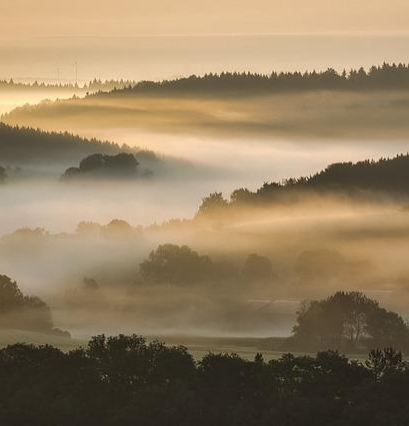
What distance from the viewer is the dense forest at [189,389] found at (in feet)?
345

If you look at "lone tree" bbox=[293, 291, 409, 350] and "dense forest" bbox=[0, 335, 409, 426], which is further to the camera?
"lone tree" bbox=[293, 291, 409, 350]

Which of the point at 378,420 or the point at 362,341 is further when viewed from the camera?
the point at 362,341

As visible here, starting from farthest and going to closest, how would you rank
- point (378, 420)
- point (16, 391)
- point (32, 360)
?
point (32, 360) < point (16, 391) < point (378, 420)

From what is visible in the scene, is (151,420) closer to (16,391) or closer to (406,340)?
(16,391)

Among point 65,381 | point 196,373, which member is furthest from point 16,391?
point 196,373

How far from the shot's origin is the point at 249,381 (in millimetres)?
112312

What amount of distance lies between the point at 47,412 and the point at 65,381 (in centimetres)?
693

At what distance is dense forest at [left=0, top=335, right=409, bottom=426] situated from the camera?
345ft

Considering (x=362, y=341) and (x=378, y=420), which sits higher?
(x=362, y=341)

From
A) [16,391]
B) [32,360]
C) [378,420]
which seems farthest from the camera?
[32,360]

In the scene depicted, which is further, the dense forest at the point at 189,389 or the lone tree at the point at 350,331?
the lone tree at the point at 350,331

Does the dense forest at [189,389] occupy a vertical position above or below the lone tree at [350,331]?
below

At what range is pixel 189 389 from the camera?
11119cm

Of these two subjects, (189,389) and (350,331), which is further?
(350,331)
